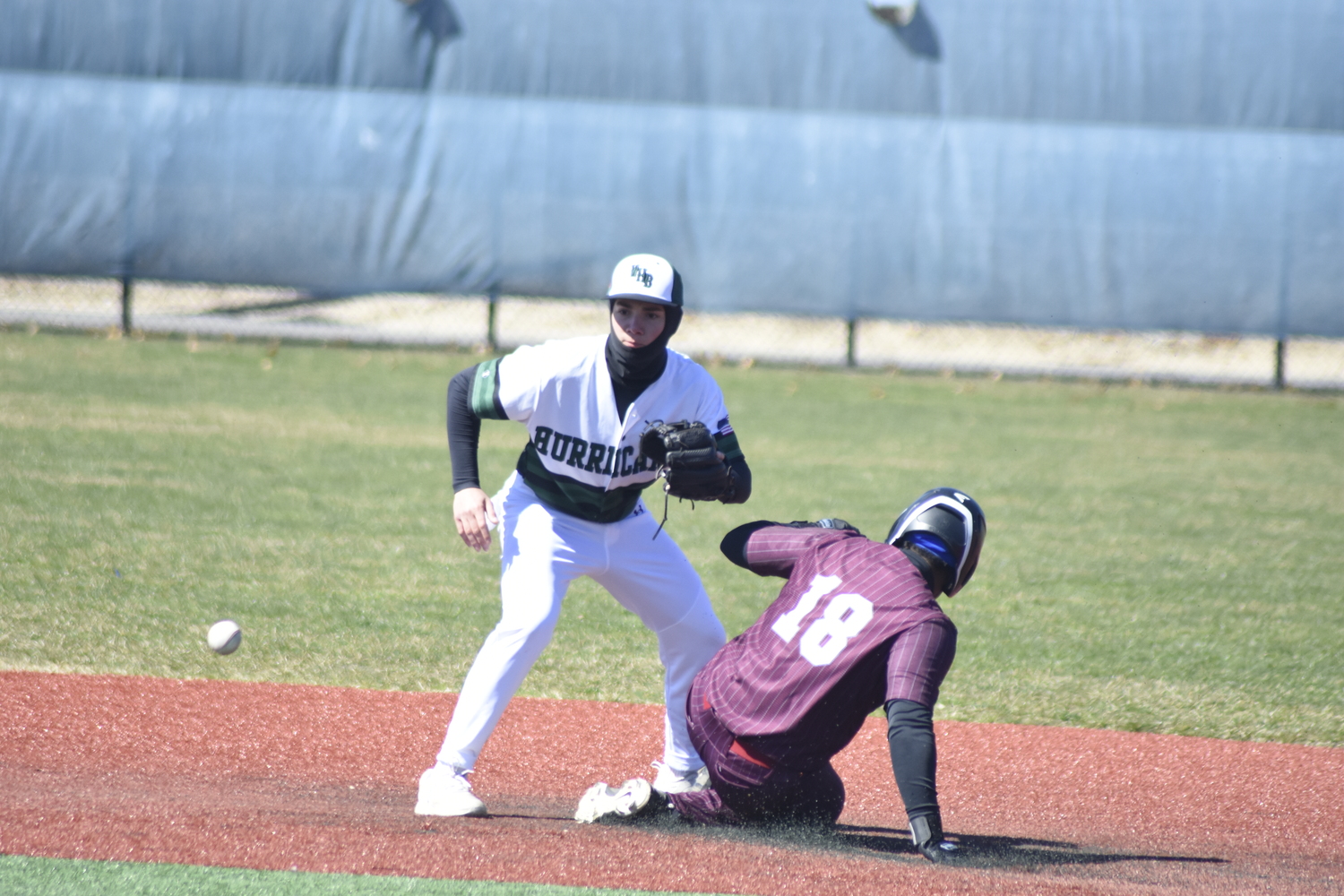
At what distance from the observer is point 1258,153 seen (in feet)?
50.8

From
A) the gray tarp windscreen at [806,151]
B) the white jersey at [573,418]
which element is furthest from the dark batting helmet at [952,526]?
the gray tarp windscreen at [806,151]

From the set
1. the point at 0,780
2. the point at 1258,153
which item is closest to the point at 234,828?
the point at 0,780

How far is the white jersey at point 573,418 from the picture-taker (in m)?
4.01

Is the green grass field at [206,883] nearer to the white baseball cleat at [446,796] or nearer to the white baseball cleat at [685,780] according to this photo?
the white baseball cleat at [446,796]

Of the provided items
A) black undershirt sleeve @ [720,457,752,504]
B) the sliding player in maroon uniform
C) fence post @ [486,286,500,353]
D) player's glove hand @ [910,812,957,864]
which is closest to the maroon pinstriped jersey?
the sliding player in maroon uniform

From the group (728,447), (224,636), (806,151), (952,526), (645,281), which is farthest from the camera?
(806,151)

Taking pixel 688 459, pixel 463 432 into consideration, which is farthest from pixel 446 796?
pixel 688 459

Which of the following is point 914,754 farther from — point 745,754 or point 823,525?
Answer: point 823,525

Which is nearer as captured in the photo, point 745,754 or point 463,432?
point 745,754

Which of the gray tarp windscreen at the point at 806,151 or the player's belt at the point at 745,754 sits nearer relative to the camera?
the player's belt at the point at 745,754

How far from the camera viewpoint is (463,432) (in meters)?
4.07

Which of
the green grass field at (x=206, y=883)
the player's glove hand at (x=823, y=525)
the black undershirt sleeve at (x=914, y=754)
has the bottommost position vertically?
the green grass field at (x=206, y=883)

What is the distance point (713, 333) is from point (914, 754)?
1572 cm

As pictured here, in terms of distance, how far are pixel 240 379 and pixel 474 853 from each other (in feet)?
34.9
